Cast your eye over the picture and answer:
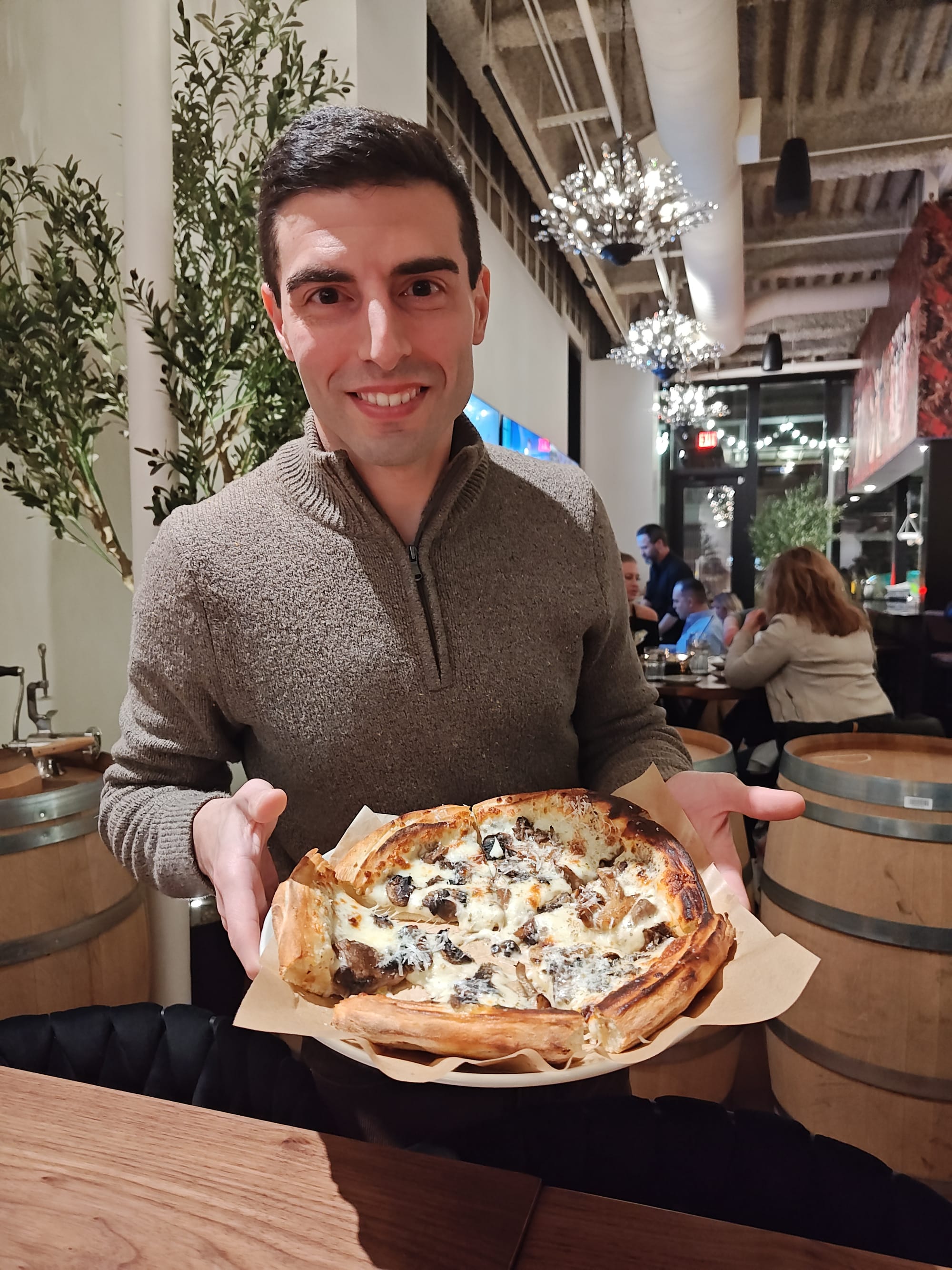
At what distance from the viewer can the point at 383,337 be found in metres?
1.12

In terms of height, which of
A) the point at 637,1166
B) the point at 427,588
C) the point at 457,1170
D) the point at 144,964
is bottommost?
the point at 144,964

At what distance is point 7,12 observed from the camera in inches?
108

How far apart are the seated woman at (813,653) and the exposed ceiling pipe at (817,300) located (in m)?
6.53

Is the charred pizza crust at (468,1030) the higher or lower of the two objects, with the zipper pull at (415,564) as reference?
lower

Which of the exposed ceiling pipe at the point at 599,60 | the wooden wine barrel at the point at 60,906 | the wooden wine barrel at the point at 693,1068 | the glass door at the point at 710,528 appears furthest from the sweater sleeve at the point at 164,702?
the glass door at the point at 710,528

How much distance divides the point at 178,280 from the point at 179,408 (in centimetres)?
37

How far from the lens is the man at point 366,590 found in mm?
1124

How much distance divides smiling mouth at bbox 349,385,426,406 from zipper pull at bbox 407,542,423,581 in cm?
23

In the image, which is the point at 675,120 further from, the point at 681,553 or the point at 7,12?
the point at 681,553

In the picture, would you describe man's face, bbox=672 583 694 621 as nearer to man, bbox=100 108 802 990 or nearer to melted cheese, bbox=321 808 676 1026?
man, bbox=100 108 802 990

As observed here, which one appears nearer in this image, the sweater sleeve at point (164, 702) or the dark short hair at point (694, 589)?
the sweater sleeve at point (164, 702)

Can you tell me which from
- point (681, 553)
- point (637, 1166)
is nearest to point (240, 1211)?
point (637, 1166)

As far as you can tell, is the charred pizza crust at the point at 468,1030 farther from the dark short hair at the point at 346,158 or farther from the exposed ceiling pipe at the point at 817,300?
the exposed ceiling pipe at the point at 817,300

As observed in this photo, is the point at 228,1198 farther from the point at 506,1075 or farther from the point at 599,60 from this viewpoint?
the point at 599,60
